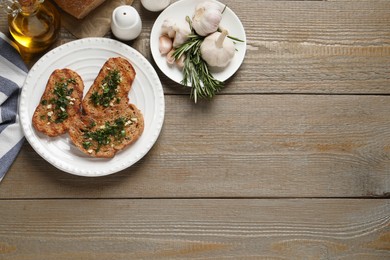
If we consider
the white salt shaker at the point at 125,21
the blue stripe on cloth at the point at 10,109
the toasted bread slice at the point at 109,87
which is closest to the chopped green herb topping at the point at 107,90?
the toasted bread slice at the point at 109,87

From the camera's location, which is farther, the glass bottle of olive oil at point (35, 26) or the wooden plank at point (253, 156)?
the wooden plank at point (253, 156)

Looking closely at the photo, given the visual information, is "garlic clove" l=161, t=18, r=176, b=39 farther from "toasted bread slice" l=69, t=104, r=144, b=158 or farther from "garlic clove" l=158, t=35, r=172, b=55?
"toasted bread slice" l=69, t=104, r=144, b=158

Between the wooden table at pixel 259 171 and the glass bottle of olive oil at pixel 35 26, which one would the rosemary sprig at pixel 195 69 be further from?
the glass bottle of olive oil at pixel 35 26

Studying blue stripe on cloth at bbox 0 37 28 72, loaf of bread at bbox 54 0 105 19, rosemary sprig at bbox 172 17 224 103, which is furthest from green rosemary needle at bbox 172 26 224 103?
blue stripe on cloth at bbox 0 37 28 72

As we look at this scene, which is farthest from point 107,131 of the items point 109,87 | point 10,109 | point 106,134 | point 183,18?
point 183,18

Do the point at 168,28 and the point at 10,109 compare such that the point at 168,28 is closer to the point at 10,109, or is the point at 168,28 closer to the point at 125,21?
the point at 125,21

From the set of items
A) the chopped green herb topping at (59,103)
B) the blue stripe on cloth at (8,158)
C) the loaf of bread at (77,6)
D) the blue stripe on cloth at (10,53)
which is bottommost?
the blue stripe on cloth at (8,158)

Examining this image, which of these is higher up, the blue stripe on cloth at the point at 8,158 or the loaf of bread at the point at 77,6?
the loaf of bread at the point at 77,6

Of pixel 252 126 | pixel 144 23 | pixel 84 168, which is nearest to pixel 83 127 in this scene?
pixel 84 168
